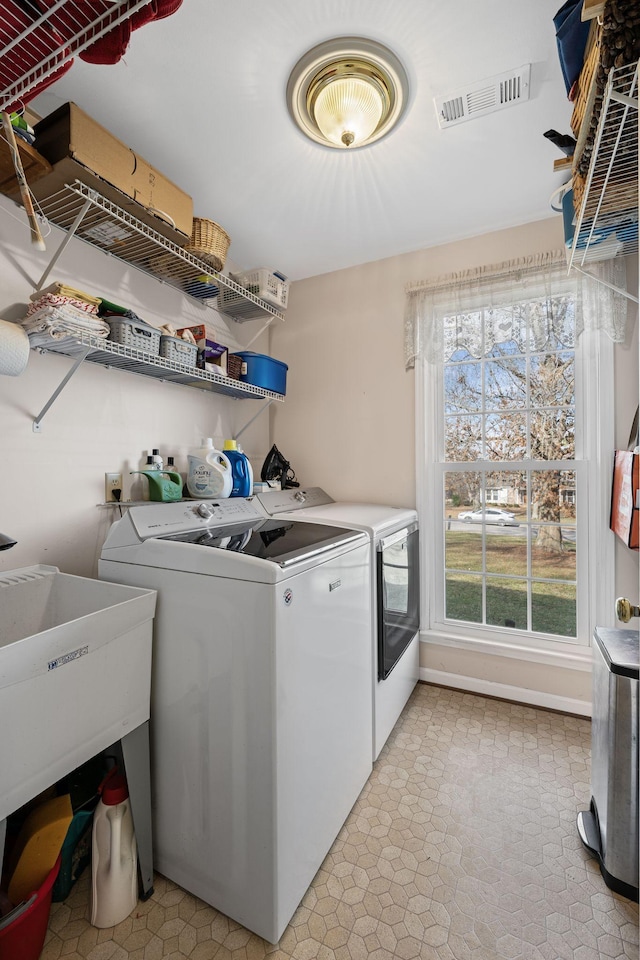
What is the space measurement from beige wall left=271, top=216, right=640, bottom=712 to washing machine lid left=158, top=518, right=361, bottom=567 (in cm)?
100

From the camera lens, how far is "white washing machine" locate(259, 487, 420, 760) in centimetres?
181

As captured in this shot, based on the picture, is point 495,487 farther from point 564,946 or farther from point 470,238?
point 564,946

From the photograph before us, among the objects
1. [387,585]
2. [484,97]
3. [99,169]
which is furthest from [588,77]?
[387,585]

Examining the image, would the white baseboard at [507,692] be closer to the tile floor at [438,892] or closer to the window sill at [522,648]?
the window sill at [522,648]

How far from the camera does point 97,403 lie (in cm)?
177

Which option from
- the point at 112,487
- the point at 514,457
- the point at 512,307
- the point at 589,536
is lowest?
the point at 589,536

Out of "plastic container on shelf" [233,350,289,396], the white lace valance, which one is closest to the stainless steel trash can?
the white lace valance

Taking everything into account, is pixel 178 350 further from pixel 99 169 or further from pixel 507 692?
pixel 507 692

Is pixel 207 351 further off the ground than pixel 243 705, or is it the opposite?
pixel 207 351

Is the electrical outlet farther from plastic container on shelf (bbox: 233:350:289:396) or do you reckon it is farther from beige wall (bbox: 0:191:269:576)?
A: plastic container on shelf (bbox: 233:350:289:396)

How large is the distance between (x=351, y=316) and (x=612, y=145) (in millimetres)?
1674

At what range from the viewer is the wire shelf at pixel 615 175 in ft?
3.25

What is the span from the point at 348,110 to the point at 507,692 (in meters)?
2.80

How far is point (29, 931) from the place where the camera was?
1.03 meters
